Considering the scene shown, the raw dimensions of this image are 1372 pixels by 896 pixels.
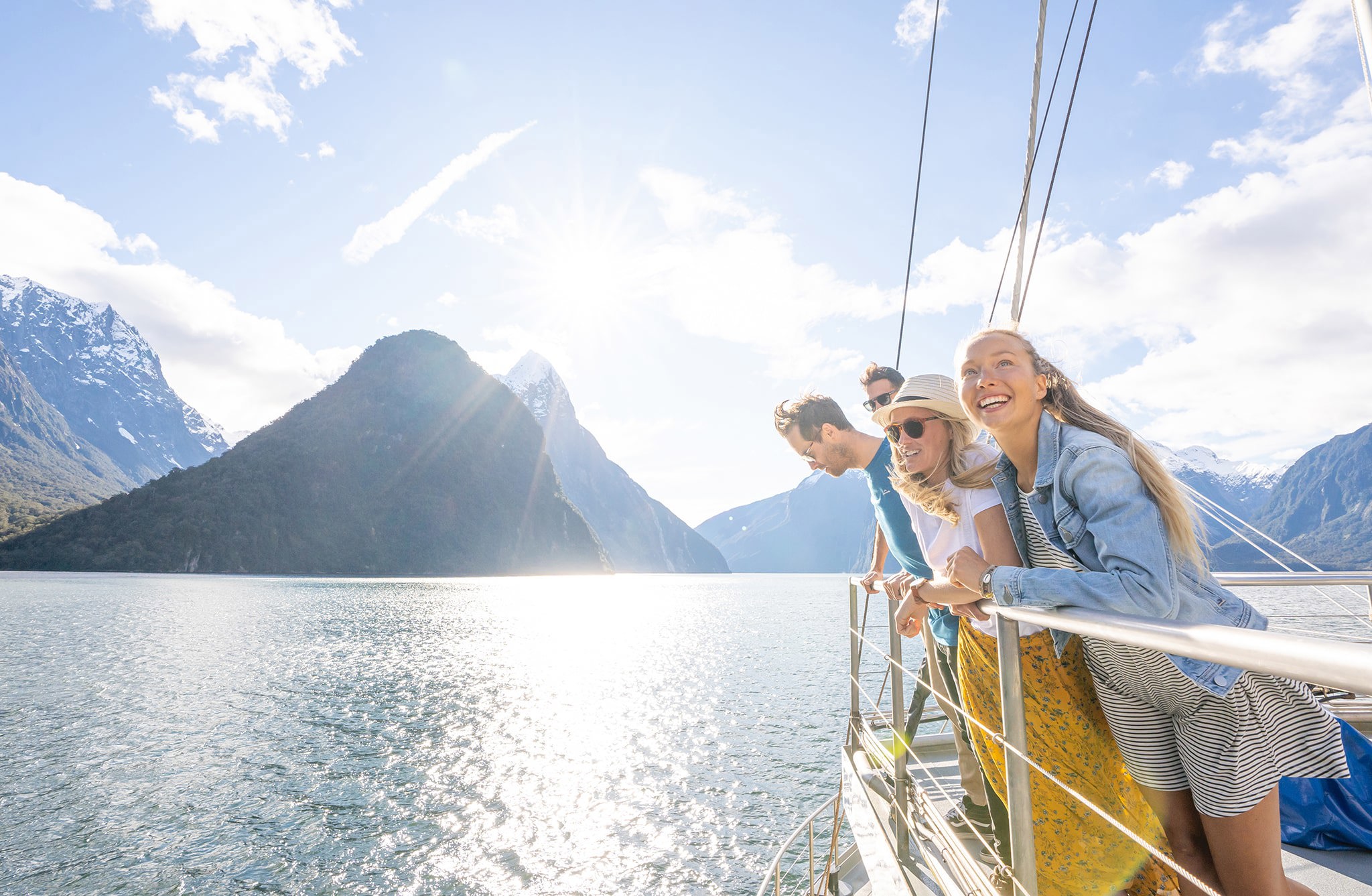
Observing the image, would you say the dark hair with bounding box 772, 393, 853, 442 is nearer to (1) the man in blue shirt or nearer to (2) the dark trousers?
(1) the man in blue shirt

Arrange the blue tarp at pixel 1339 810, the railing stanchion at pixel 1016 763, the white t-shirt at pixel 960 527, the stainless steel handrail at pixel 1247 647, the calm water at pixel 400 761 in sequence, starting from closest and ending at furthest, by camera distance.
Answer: the stainless steel handrail at pixel 1247 647
the railing stanchion at pixel 1016 763
the white t-shirt at pixel 960 527
the blue tarp at pixel 1339 810
the calm water at pixel 400 761

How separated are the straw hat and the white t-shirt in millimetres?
161

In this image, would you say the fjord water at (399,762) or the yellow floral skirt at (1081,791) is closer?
the yellow floral skirt at (1081,791)

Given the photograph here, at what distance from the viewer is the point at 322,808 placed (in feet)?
38.0

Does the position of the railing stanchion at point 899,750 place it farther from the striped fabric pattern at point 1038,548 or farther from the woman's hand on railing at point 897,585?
the striped fabric pattern at point 1038,548

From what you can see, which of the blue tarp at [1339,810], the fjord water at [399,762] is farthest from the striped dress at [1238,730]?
the fjord water at [399,762]

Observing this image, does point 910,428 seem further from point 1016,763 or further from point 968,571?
point 1016,763

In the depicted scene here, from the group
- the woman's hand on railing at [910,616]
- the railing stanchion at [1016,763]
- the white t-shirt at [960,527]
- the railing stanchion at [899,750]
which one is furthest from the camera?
the railing stanchion at [899,750]

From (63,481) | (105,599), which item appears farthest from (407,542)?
(63,481)

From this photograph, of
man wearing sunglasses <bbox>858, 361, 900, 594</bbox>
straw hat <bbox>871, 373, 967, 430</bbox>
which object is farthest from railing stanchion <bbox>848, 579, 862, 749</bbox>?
straw hat <bbox>871, 373, 967, 430</bbox>

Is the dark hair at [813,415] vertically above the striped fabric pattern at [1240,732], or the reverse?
the dark hair at [813,415]

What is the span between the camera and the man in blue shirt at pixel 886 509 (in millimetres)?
2949

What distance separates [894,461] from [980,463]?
0.29m

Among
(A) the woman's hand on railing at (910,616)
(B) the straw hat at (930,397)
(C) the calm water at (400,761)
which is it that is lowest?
(C) the calm water at (400,761)
